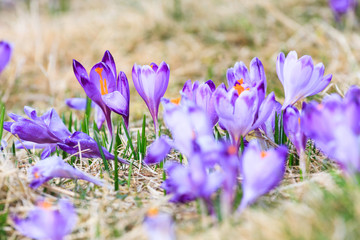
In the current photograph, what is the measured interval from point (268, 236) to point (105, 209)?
1.67ft

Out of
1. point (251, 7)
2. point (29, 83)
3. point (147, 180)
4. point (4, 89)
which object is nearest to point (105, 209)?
point (147, 180)

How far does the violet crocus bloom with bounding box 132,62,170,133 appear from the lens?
4.70ft

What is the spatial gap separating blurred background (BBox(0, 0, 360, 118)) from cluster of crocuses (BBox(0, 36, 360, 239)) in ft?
5.40

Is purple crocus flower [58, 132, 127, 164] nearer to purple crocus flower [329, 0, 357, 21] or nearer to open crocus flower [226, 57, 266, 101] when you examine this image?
open crocus flower [226, 57, 266, 101]

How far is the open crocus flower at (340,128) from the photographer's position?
975 mm

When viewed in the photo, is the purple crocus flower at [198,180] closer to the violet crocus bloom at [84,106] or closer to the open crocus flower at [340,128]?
the open crocus flower at [340,128]

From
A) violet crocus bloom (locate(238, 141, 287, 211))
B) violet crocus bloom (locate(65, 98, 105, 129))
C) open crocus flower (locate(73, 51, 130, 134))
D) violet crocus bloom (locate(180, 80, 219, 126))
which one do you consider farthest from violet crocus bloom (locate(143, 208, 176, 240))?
violet crocus bloom (locate(65, 98, 105, 129))

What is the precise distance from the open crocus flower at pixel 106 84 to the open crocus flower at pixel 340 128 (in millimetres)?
654

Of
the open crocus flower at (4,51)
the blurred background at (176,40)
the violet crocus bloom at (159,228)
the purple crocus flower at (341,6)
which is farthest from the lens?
the purple crocus flower at (341,6)

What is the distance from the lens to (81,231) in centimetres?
113

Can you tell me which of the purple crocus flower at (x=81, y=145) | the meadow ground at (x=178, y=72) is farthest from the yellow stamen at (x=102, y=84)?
the meadow ground at (x=178, y=72)

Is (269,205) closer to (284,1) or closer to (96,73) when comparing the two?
(96,73)

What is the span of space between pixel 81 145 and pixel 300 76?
0.74m

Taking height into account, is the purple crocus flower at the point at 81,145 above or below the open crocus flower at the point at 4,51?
below
